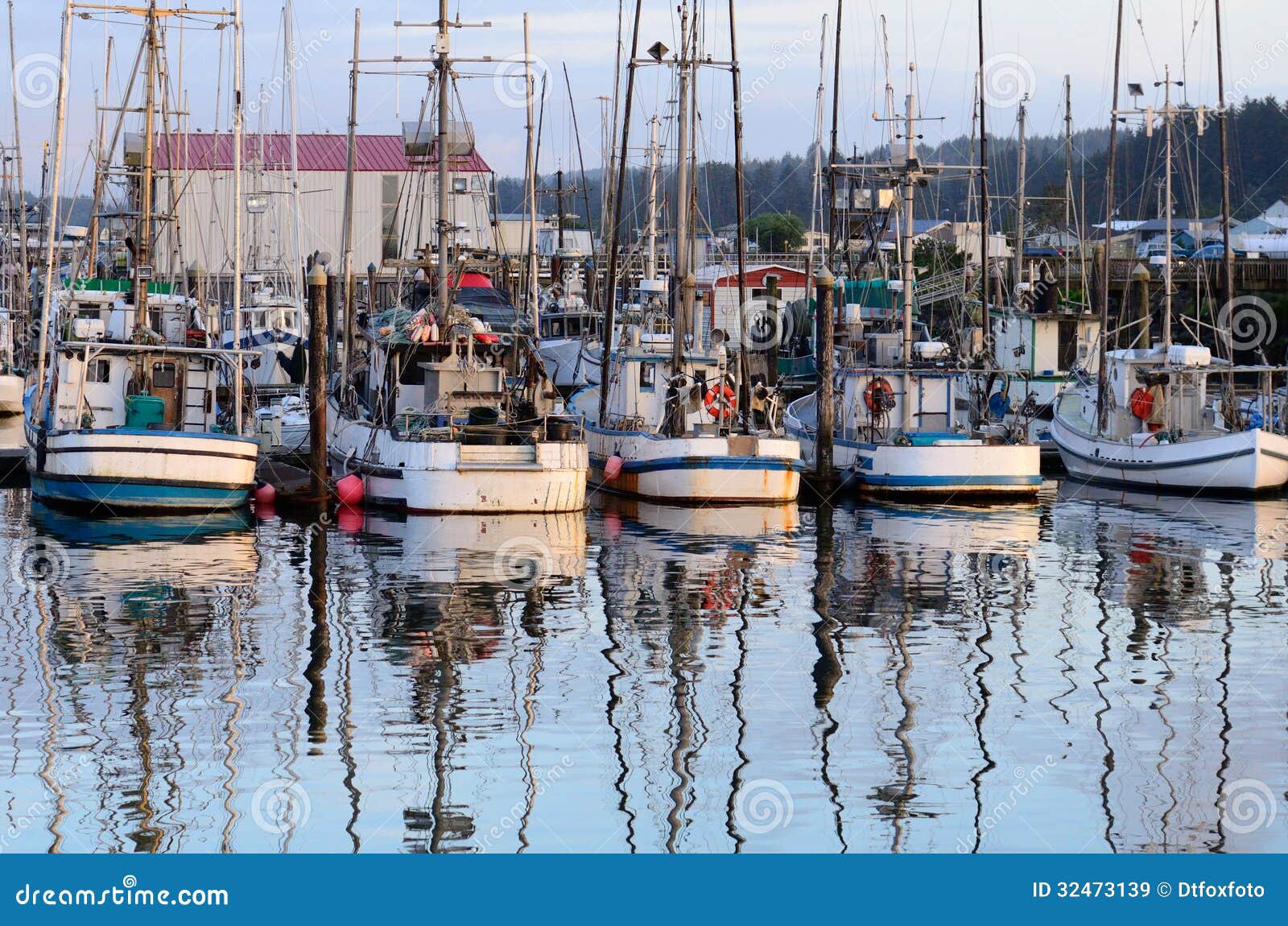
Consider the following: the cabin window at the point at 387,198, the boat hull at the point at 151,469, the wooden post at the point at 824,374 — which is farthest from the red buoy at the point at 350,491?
the cabin window at the point at 387,198

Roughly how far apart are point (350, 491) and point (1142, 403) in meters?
16.1

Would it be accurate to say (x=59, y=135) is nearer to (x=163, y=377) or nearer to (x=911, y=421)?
(x=163, y=377)

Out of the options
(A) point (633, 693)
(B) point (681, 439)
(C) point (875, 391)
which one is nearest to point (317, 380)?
(B) point (681, 439)

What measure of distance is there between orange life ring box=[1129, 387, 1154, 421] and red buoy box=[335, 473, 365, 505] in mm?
15851

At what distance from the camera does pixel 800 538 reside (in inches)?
1012

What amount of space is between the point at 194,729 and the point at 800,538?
13.7 m

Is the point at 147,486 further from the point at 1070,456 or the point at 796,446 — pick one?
the point at 1070,456

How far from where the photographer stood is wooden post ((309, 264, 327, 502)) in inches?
1097

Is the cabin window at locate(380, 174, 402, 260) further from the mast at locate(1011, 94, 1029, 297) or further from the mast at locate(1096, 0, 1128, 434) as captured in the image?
the mast at locate(1096, 0, 1128, 434)

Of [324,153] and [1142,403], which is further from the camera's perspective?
[324,153]

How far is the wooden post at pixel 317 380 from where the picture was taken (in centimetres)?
2788

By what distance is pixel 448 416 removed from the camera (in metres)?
28.1

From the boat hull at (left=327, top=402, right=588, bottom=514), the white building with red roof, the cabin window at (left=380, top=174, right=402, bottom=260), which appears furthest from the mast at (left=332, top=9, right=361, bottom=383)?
the cabin window at (left=380, top=174, right=402, bottom=260)
